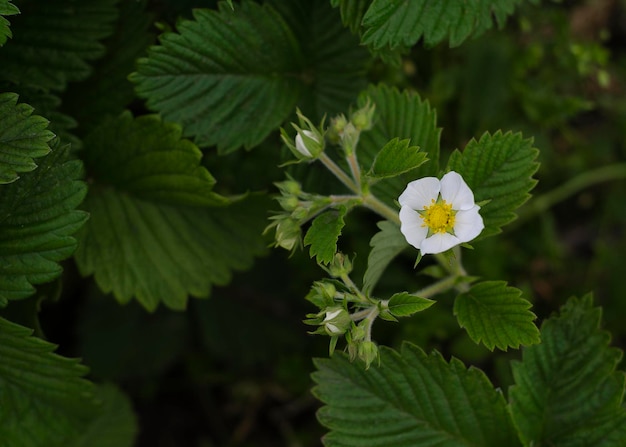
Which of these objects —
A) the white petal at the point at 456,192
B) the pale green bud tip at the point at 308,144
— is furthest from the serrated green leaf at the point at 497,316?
the pale green bud tip at the point at 308,144

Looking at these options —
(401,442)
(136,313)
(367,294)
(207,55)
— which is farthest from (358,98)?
(136,313)

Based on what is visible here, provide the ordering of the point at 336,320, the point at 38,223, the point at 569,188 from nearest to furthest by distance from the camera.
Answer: the point at 336,320 < the point at 38,223 < the point at 569,188

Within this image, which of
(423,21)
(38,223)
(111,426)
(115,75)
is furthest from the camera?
(111,426)

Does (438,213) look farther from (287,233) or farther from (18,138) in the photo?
(18,138)

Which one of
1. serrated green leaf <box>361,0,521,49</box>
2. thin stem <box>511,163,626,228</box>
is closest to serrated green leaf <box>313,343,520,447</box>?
serrated green leaf <box>361,0,521,49</box>

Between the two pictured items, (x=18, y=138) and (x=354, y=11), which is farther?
(x=354, y=11)

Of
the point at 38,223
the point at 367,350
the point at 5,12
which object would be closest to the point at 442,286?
the point at 367,350
